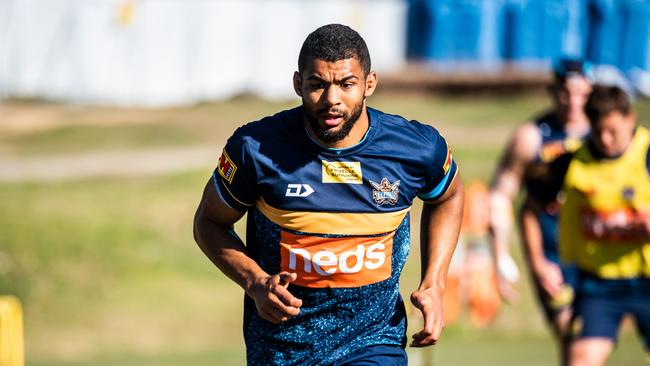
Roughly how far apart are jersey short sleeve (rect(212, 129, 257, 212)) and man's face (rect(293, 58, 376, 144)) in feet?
1.03

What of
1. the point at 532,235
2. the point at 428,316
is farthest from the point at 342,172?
the point at 532,235

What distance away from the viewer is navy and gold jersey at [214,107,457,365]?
519 cm

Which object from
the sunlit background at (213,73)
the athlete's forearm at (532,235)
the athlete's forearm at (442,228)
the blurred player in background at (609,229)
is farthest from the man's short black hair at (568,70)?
the sunlit background at (213,73)

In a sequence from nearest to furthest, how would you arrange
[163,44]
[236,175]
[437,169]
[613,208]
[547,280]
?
[236,175] → [437,169] → [613,208] → [547,280] → [163,44]

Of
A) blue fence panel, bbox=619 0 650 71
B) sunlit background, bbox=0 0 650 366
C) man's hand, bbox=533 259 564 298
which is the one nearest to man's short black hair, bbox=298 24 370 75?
man's hand, bbox=533 259 564 298

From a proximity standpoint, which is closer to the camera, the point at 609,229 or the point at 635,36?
the point at 609,229

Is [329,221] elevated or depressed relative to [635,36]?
elevated

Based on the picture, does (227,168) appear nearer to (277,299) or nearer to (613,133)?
(277,299)

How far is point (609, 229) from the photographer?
314 inches

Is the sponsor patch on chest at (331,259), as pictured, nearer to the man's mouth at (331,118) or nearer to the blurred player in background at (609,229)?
the man's mouth at (331,118)

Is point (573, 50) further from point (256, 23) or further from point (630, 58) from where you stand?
point (256, 23)

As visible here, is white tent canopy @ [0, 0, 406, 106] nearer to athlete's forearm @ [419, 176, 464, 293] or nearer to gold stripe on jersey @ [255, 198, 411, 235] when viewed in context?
athlete's forearm @ [419, 176, 464, 293]

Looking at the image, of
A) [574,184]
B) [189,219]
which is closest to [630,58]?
[189,219]

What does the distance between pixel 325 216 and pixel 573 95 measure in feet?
14.5
